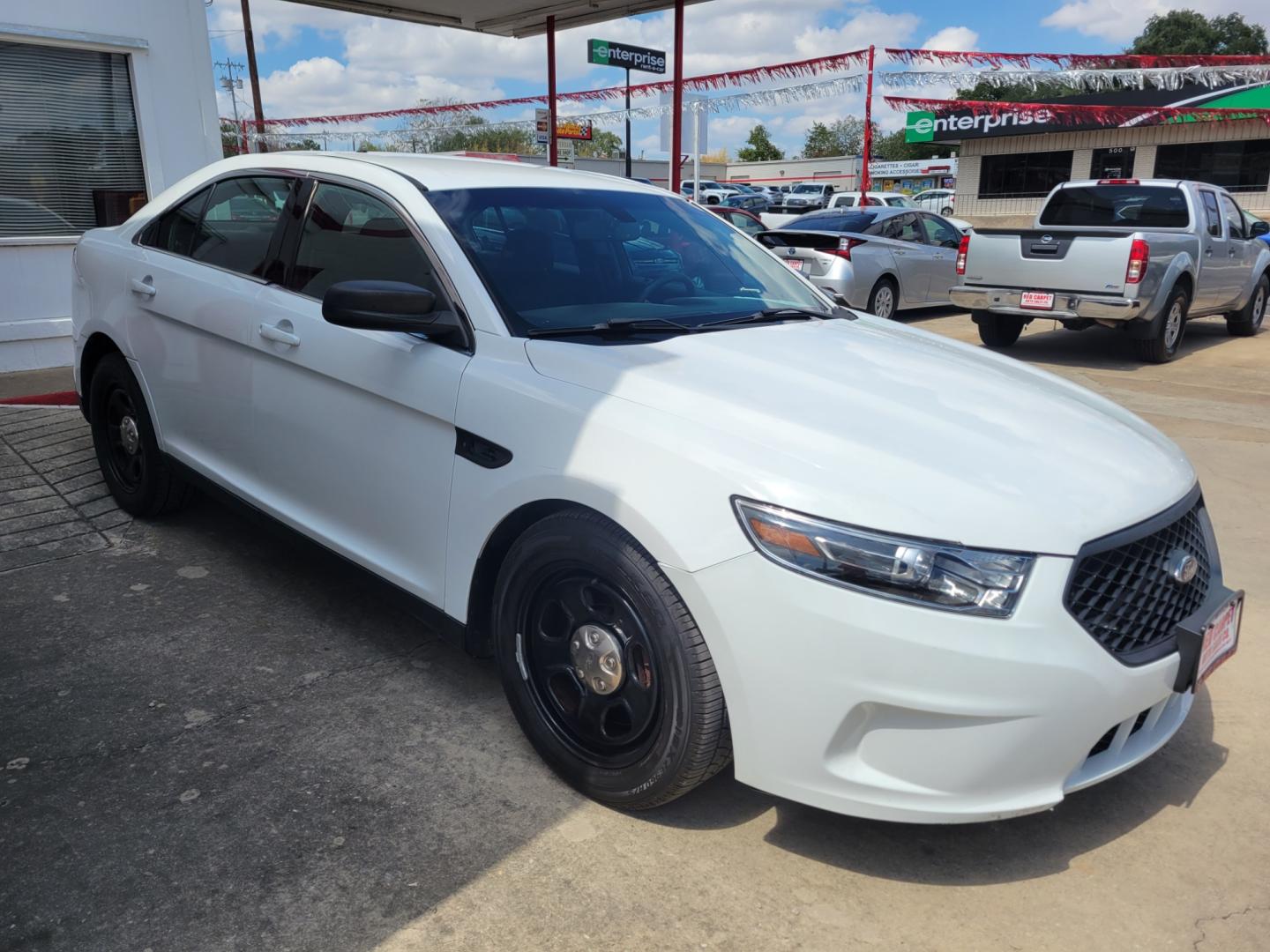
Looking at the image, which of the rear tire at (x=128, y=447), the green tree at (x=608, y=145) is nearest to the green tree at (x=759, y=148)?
the green tree at (x=608, y=145)

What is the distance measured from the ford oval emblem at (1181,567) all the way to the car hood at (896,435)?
0.13 metres

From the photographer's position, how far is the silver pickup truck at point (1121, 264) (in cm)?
938

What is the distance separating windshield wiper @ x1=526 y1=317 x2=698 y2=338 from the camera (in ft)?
9.53

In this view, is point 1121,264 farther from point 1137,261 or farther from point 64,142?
point 64,142

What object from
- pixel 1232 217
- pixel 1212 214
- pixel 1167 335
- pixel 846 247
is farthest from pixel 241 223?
pixel 1232 217

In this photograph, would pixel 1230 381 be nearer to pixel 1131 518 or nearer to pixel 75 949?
pixel 1131 518

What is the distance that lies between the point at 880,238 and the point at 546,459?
34.4ft

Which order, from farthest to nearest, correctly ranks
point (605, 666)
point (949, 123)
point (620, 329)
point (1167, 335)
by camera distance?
point (949, 123), point (1167, 335), point (620, 329), point (605, 666)

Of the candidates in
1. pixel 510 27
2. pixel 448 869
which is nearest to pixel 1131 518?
pixel 448 869

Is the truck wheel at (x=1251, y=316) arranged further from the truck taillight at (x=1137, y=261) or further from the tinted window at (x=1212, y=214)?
the truck taillight at (x=1137, y=261)

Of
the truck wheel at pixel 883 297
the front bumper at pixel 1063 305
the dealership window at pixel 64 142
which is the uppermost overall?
the dealership window at pixel 64 142

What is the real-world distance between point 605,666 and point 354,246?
68.3 inches

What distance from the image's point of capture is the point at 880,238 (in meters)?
12.2

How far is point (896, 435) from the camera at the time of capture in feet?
7.97
